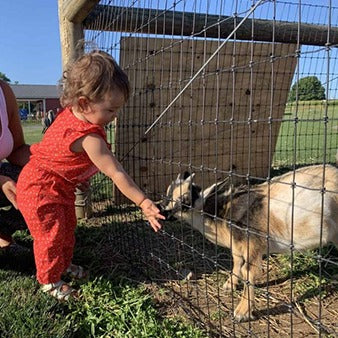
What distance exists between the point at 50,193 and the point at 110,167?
0.57m

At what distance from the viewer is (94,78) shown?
238cm

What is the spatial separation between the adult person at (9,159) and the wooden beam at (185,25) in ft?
3.67

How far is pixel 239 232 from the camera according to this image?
2982 mm

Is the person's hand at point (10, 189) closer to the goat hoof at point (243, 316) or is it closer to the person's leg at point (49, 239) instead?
the person's leg at point (49, 239)

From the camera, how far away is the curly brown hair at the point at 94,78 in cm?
238

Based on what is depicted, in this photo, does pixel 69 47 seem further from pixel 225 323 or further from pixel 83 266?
pixel 225 323

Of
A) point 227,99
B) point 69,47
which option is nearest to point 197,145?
point 227,99

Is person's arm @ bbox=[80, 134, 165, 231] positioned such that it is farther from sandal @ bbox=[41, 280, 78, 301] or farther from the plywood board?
the plywood board

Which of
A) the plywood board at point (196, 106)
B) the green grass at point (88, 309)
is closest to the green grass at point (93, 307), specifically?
the green grass at point (88, 309)

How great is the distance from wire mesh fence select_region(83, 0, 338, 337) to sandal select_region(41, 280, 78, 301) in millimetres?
605

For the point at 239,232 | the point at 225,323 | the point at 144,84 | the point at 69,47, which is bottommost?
the point at 225,323

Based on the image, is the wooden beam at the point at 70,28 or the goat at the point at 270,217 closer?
the goat at the point at 270,217

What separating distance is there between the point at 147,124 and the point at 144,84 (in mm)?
397

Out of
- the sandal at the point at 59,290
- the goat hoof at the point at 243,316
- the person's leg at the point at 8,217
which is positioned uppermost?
the person's leg at the point at 8,217
